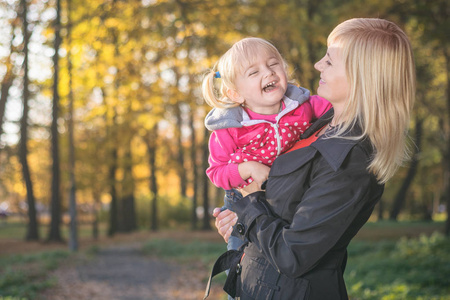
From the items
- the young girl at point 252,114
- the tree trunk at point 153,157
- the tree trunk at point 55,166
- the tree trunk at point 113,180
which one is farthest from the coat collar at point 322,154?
the tree trunk at point 153,157

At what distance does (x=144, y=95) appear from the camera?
45.5 ft

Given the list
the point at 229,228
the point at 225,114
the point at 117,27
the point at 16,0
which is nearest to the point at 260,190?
the point at 229,228

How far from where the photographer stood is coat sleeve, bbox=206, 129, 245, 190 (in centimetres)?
252

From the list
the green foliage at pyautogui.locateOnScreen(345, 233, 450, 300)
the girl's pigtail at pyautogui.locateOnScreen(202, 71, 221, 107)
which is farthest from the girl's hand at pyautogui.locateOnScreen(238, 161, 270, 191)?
the green foliage at pyautogui.locateOnScreen(345, 233, 450, 300)

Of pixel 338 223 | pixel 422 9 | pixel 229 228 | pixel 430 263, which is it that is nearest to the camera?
pixel 338 223

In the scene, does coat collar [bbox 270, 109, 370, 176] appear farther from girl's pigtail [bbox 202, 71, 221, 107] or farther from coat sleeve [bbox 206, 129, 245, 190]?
girl's pigtail [bbox 202, 71, 221, 107]

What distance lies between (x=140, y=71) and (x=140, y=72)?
7cm

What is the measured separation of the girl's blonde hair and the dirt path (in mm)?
6454

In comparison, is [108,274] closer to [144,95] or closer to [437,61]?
[144,95]

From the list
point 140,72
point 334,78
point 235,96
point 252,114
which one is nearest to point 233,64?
point 235,96

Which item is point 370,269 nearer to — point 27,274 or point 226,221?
point 27,274

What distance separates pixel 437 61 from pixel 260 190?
65.6ft

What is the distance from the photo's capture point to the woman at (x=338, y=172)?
1884 millimetres

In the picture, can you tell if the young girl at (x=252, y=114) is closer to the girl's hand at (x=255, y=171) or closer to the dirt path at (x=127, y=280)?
the girl's hand at (x=255, y=171)
